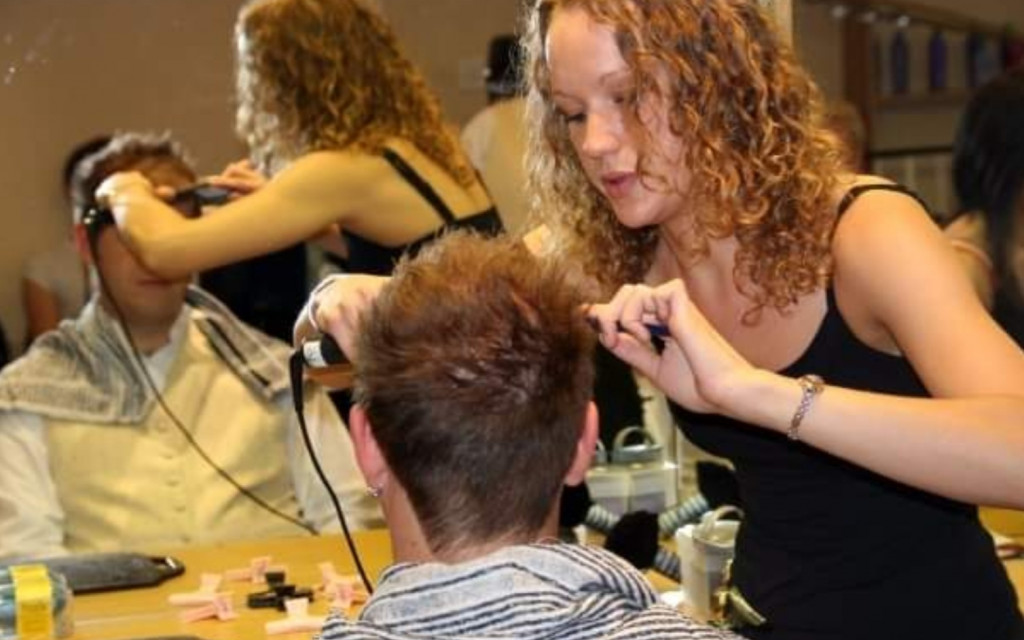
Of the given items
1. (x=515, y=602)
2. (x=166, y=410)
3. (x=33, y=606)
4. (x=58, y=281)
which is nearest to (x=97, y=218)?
(x=58, y=281)

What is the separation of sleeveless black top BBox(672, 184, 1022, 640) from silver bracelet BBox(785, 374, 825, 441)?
133 mm

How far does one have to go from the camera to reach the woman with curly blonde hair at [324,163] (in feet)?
7.18

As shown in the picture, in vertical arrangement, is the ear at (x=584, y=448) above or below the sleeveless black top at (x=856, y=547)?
above

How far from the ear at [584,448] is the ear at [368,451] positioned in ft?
0.40

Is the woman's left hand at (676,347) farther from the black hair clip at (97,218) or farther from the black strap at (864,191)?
the black hair clip at (97,218)

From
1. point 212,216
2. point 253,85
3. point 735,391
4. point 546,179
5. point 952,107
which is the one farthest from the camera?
point 952,107

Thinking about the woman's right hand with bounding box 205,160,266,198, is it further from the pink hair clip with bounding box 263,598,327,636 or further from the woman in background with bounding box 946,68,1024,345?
the woman in background with bounding box 946,68,1024,345

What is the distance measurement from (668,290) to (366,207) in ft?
3.19

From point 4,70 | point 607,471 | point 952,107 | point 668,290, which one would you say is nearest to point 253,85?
point 4,70

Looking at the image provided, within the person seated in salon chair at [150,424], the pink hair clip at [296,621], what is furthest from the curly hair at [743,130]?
the person seated in salon chair at [150,424]

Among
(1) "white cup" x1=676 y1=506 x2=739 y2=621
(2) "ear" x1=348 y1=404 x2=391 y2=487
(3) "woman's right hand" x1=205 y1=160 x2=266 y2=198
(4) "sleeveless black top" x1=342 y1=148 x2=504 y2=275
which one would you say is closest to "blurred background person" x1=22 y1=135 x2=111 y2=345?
(3) "woman's right hand" x1=205 y1=160 x2=266 y2=198

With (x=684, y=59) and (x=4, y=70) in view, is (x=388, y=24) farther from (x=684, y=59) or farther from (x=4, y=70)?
(x=684, y=59)

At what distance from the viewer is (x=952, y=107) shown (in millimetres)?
3902

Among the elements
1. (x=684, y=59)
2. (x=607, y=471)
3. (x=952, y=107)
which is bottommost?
(x=607, y=471)
